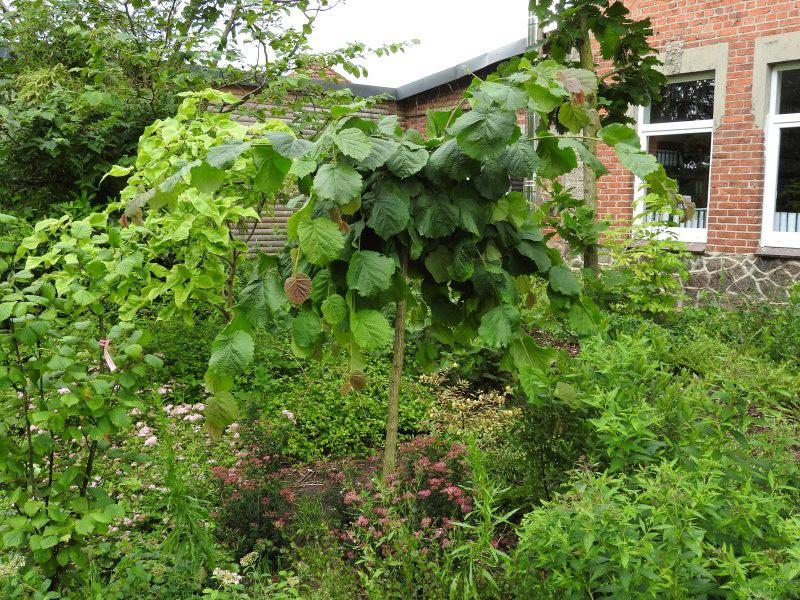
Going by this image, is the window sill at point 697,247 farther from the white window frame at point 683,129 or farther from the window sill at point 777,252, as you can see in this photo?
the window sill at point 777,252

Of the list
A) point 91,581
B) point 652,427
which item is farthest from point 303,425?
point 652,427

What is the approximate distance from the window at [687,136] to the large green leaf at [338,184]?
6.70 meters

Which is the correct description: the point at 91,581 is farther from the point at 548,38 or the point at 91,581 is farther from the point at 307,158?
the point at 548,38

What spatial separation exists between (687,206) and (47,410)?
8.44ft

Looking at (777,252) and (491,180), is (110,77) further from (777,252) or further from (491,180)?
(777,252)

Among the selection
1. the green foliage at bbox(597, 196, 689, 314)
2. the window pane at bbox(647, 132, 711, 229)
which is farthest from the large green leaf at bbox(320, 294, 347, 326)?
the window pane at bbox(647, 132, 711, 229)

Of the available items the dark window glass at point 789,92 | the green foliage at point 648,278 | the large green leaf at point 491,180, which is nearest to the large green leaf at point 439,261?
the large green leaf at point 491,180

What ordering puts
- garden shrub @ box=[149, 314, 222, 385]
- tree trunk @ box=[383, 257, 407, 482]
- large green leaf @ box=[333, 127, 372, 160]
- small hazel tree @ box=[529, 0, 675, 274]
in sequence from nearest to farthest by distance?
large green leaf @ box=[333, 127, 372, 160], tree trunk @ box=[383, 257, 407, 482], garden shrub @ box=[149, 314, 222, 385], small hazel tree @ box=[529, 0, 675, 274]

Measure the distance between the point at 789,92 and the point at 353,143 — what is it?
276 inches

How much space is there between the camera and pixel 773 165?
7316 mm

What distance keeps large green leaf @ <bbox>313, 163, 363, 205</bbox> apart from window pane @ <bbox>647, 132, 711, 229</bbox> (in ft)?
22.5

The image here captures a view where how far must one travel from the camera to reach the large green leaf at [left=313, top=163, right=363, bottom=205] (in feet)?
→ 6.63

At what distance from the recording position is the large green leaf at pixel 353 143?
2.01m

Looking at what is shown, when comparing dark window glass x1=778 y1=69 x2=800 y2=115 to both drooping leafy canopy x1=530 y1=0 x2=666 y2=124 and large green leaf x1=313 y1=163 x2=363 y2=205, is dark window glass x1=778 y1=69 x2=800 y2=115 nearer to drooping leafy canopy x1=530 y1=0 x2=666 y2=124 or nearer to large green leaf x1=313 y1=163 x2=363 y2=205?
drooping leafy canopy x1=530 y1=0 x2=666 y2=124
